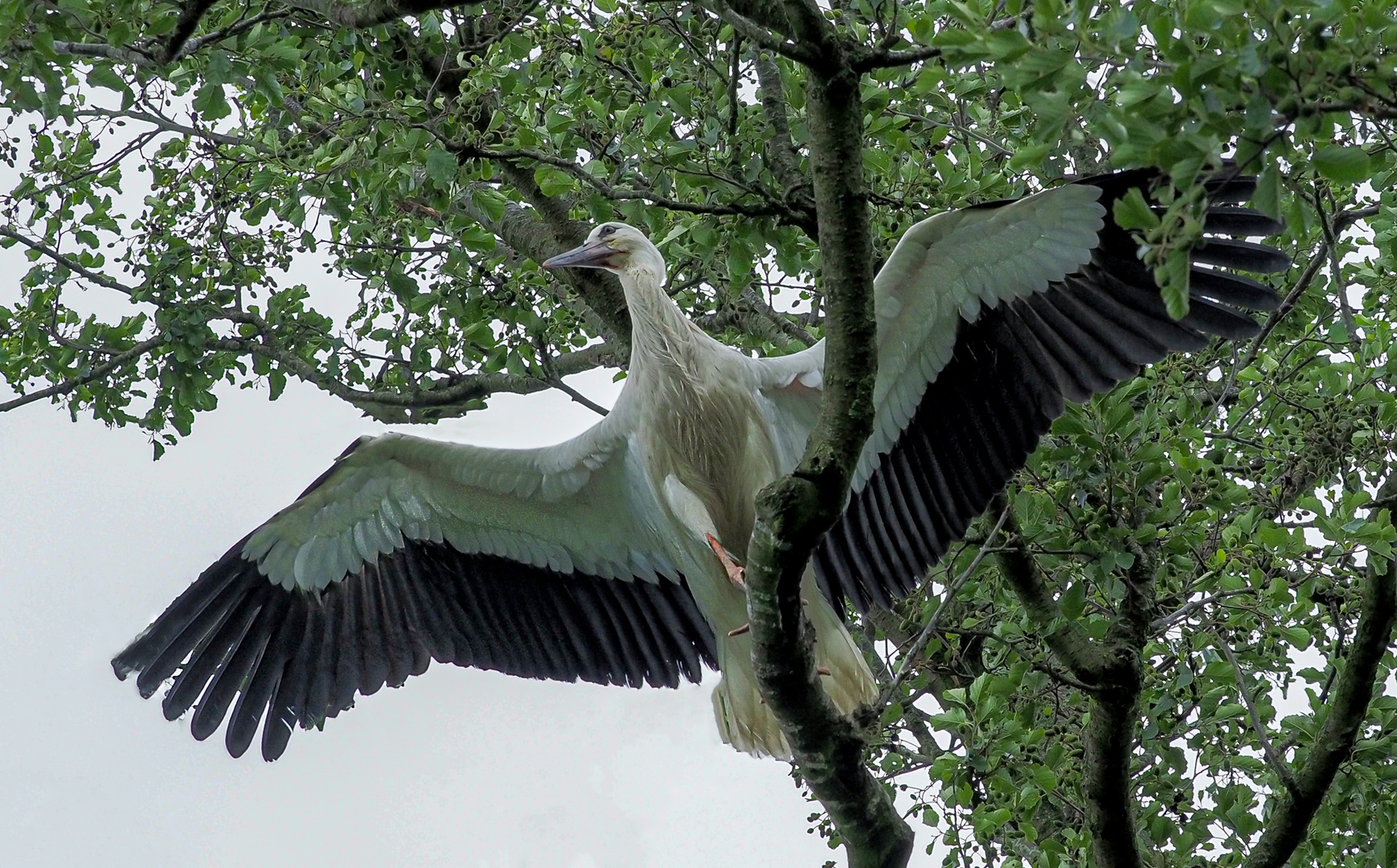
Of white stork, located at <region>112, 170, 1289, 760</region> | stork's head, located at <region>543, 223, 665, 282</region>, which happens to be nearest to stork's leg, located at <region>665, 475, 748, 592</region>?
white stork, located at <region>112, 170, 1289, 760</region>

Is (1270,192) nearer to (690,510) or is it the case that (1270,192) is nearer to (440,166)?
(440,166)

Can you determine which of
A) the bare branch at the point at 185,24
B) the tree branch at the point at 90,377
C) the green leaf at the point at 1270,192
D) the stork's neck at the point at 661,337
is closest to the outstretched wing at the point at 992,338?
the stork's neck at the point at 661,337

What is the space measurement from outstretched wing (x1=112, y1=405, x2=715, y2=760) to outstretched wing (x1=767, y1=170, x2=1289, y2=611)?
81cm

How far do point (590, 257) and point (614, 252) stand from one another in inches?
3.8

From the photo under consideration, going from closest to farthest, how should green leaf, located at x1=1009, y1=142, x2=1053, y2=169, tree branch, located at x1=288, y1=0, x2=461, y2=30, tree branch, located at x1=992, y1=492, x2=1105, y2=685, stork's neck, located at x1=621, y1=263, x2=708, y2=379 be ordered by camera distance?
green leaf, located at x1=1009, y1=142, x2=1053, y2=169
tree branch, located at x1=288, y1=0, x2=461, y2=30
tree branch, located at x1=992, y1=492, x2=1105, y2=685
stork's neck, located at x1=621, y1=263, x2=708, y2=379

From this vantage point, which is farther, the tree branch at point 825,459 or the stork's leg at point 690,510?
the stork's leg at point 690,510

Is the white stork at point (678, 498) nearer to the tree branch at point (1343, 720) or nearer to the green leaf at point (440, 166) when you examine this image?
the tree branch at point (1343, 720)

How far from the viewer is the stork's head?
5398 millimetres

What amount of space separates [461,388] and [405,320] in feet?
1.42

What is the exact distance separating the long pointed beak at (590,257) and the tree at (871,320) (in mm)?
245

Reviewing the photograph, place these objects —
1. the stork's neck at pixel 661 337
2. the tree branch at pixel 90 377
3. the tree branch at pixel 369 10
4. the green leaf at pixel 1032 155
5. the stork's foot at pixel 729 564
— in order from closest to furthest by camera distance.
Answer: the green leaf at pixel 1032 155 → the tree branch at pixel 369 10 → the stork's foot at pixel 729 564 → the stork's neck at pixel 661 337 → the tree branch at pixel 90 377

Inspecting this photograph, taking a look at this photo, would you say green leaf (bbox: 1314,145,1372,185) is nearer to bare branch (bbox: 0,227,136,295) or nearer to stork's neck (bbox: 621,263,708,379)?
stork's neck (bbox: 621,263,708,379)

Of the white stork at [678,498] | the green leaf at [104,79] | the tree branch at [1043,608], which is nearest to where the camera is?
the tree branch at [1043,608]

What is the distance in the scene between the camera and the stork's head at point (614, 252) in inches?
213
